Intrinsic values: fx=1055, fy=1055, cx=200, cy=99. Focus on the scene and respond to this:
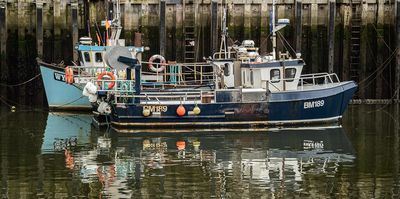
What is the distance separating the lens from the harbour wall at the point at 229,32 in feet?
132

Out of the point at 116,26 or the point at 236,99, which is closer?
the point at 236,99

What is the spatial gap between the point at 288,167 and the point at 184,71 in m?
15.6

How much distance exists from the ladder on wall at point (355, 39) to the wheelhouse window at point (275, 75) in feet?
25.5

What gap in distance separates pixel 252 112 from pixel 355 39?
376 inches

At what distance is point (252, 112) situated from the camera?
3256cm

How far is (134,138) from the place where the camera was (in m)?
31.1

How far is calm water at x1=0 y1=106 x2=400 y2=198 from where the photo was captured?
22297 mm

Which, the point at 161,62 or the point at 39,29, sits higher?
the point at 39,29

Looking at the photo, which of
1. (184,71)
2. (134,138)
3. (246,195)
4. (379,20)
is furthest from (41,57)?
(246,195)

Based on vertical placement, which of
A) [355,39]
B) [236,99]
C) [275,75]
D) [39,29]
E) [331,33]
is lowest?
[236,99]

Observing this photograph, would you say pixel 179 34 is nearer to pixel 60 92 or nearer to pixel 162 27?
pixel 162 27

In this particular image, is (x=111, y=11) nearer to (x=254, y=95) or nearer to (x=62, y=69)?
(x=62, y=69)

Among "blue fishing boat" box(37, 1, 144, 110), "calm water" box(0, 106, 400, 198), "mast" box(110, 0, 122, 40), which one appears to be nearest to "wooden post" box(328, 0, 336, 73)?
"calm water" box(0, 106, 400, 198)

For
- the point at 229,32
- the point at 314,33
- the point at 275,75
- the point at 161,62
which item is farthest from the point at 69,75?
the point at 314,33
